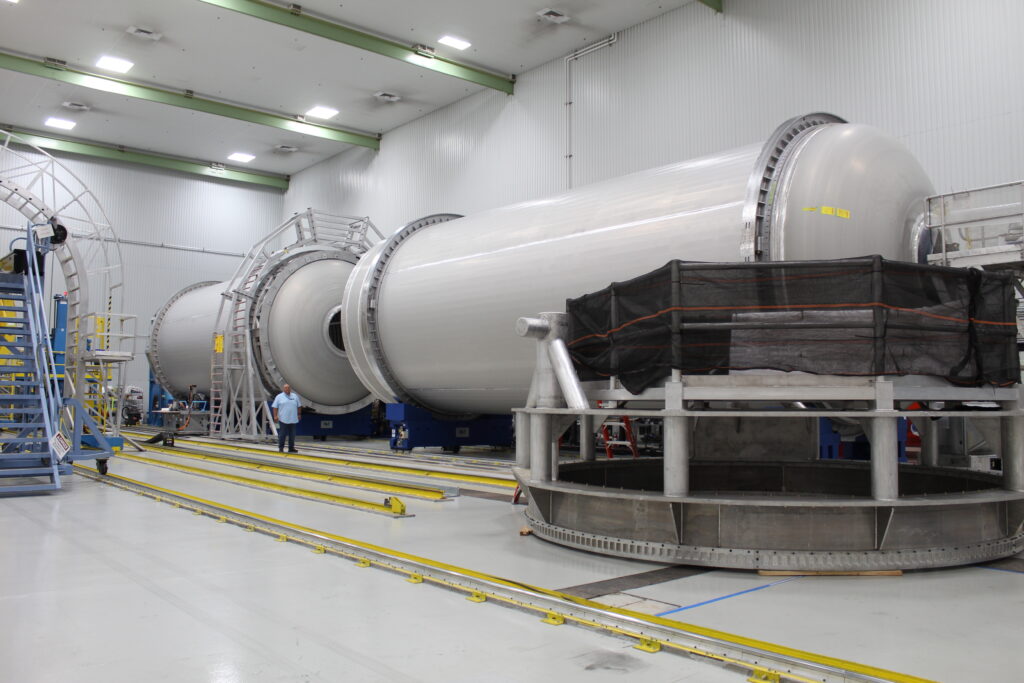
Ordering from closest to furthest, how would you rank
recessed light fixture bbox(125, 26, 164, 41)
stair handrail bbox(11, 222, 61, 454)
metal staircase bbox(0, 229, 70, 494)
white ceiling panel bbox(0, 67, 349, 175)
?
metal staircase bbox(0, 229, 70, 494)
stair handrail bbox(11, 222, 61, 454)
recessed light fixture bbox(125, 26, 164, 41)
white ceiling panel bbox(0, 67, 349, 175)

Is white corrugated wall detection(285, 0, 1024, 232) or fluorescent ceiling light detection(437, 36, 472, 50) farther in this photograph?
fluorescent ceiling light detection(437, 36, 472, 50)

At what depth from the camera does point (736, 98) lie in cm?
1482

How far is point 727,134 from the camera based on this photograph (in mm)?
14867

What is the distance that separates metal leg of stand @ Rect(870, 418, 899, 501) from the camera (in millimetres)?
4828

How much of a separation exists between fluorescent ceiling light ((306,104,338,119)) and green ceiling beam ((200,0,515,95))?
14.7 feet

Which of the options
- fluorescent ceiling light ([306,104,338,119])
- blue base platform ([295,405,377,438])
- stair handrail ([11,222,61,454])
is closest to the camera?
stair handrail ([11,222,61,454])

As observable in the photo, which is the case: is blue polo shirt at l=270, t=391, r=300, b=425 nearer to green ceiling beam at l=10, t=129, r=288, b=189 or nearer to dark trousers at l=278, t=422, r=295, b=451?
dark trousers at l=278, t=422, r=295, b=451

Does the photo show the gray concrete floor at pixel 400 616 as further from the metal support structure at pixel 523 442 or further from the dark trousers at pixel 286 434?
the dark trousers at pixel 286 434

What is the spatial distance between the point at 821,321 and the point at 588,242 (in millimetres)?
4477

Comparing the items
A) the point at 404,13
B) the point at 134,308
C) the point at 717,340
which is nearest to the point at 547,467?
the point at 717,340

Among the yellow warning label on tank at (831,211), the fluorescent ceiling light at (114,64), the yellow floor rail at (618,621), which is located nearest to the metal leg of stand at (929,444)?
the yellow warning label on tank at (831,211)

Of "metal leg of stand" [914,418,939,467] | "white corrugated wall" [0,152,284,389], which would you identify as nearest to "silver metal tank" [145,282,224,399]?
"white corrugated wall" [0,152,284,389]

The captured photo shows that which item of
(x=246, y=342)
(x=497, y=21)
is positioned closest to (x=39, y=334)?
(x=246, y=342)

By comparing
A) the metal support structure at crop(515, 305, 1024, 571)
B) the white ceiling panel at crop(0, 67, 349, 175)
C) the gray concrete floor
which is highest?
the white ceiling panel at crop(0, 67, 349, 175)
